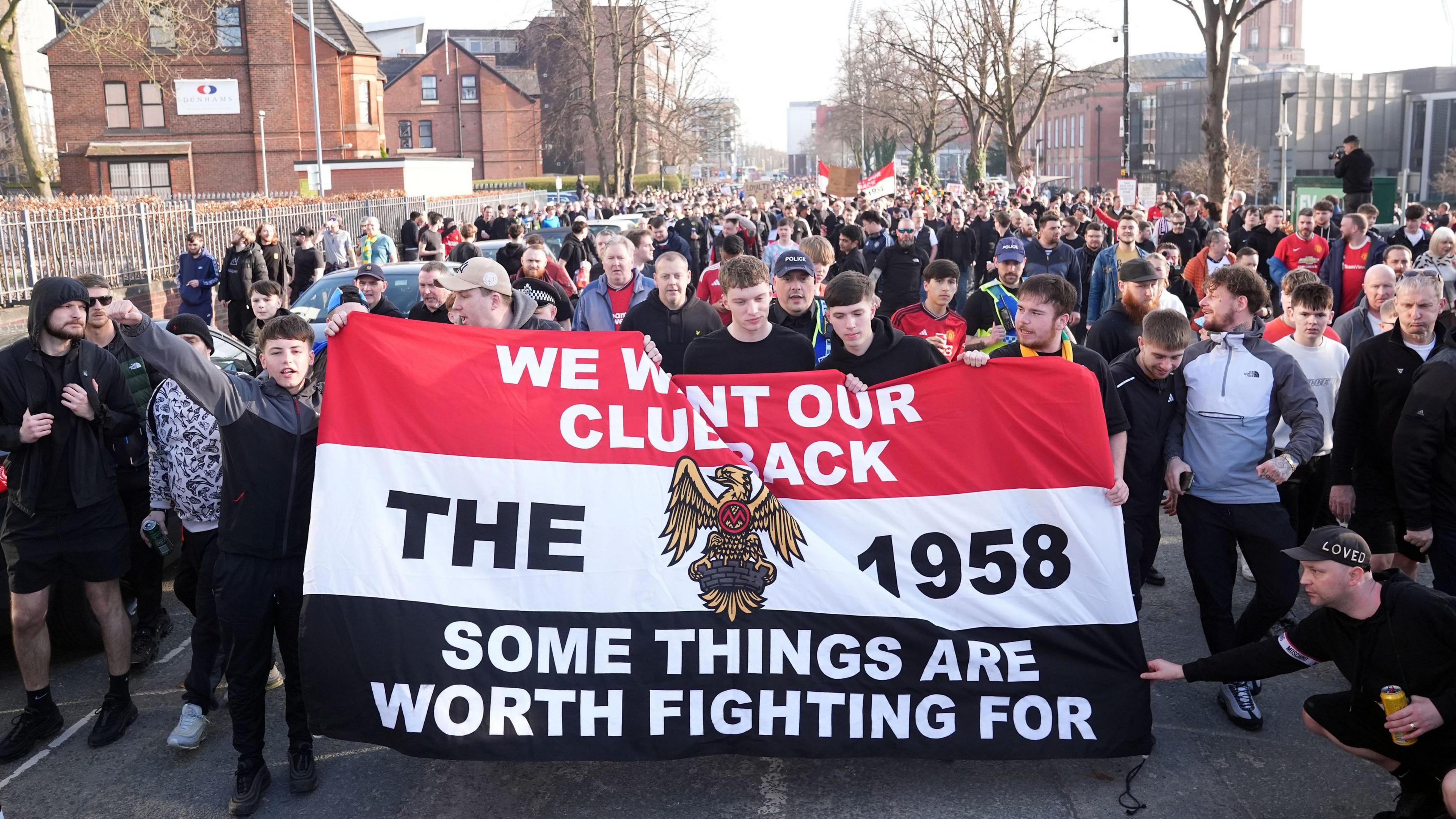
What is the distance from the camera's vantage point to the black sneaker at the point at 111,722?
218 inches

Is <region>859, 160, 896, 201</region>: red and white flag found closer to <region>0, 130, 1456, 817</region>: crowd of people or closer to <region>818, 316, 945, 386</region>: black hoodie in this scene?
<region>0, 130, 1456, 817</region>: crowd of people

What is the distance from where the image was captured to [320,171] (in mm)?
37500

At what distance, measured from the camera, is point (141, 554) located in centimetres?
634

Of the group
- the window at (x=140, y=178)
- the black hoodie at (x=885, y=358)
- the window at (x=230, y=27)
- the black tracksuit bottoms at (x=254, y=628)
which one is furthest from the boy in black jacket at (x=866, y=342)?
the window at (x=230, y=27)

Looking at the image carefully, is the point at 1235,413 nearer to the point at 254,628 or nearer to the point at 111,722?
the point at 254,628

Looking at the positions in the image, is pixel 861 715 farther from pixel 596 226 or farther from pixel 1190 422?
pixel 596 226

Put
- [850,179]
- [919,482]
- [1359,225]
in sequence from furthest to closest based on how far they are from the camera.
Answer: [850,179] < [1359,225] < [919,482]

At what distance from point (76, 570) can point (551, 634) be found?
2438 mm

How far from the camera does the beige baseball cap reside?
6.39 m

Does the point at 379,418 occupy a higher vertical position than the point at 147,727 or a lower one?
higher

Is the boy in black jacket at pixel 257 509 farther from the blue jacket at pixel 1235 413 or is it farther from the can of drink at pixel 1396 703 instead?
the can of drink at pixel 1396 703

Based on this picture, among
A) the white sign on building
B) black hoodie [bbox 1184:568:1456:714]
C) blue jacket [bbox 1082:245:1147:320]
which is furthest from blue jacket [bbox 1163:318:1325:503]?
the white sign on building

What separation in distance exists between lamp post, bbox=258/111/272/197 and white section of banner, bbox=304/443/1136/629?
47048mm

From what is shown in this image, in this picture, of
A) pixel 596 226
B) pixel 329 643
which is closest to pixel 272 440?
pixel 329 643
